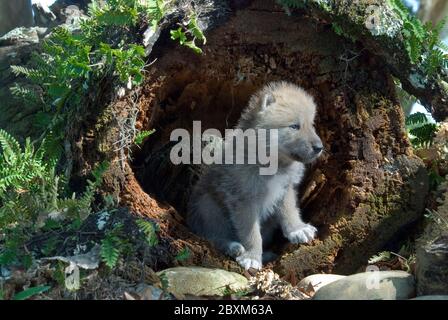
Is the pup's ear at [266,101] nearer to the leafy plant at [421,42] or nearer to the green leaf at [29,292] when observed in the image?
the leafy plant at [421,42]

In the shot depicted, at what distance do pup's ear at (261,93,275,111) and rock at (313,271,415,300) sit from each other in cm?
225

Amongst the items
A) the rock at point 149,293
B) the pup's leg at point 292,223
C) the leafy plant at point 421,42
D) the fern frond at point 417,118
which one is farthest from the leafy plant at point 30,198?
the fern frond at point 417,118

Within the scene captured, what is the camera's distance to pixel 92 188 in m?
5.71

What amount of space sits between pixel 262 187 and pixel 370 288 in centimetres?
198

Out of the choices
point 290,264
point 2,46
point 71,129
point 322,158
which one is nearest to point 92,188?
point 71,129

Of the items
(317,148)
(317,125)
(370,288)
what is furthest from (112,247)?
(317,125)

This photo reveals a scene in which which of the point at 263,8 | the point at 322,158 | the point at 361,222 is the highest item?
the point at 263,8

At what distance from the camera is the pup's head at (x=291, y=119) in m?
6.29

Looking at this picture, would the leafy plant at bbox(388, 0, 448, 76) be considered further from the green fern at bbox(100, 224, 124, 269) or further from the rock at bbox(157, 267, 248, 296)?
the green fern at bbox(100, 224, 124, 269)

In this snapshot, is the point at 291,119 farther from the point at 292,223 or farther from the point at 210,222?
the point at 210,222

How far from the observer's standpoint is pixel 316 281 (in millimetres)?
5578

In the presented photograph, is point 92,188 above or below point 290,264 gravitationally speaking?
above

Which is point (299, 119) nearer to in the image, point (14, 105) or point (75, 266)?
point (75, 266)
